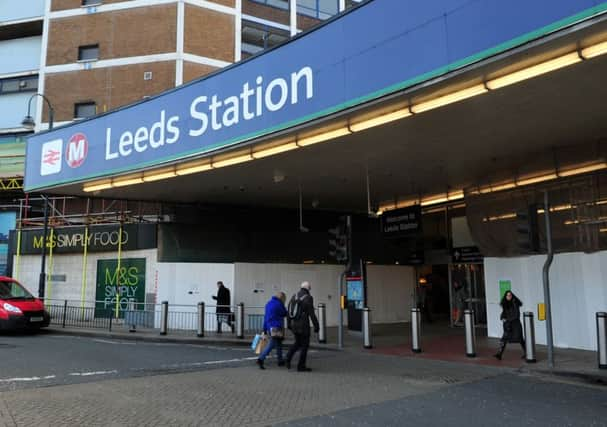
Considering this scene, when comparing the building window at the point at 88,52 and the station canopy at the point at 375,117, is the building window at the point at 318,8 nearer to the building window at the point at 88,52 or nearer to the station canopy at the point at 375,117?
the building window at the point at 88,52

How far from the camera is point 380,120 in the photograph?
9.88m

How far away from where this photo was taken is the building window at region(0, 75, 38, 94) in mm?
29625

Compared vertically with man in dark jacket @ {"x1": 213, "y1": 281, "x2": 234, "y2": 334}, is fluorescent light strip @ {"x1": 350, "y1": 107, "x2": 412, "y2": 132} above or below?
above

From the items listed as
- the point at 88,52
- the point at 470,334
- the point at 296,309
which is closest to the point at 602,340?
the point at 470,334

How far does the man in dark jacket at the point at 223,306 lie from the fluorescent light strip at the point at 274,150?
20.6 feet

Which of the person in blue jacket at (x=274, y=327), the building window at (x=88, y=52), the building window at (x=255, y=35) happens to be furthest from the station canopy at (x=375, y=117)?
the building window at (x=255, y=35)

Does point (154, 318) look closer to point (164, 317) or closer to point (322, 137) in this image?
point (164, 317)

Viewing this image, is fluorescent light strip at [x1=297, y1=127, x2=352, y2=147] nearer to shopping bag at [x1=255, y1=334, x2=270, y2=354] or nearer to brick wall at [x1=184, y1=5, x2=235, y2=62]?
shopping bag at [x1=255, y1=334, x2=270, y2=354]

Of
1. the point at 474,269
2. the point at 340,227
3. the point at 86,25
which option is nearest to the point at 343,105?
the point at 340,227

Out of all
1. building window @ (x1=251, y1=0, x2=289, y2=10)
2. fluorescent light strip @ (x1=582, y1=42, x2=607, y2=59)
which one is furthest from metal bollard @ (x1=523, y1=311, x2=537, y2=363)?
building window @ (x1=251, y1=0, x2=289, y2=10)

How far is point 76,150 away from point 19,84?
1809 cm

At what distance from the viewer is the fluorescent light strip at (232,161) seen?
1249cm

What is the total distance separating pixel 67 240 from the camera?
21.2 m

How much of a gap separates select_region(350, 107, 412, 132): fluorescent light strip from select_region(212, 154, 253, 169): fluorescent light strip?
313 centimetres
